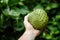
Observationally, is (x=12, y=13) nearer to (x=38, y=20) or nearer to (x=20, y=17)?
(x=20, y=17)

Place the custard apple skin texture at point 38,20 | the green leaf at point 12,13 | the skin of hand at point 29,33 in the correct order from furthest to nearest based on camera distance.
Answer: the green leaf at point 12,13, the custard apple skin texture at point 38,20, the skin of hand at point 29,33

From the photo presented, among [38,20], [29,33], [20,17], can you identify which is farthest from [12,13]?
[29,33]

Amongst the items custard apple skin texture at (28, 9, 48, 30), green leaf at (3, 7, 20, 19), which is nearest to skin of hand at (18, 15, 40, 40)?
custard apple skin texture at (28, 9, 48, 30)

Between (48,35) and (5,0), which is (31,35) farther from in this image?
(48,35)

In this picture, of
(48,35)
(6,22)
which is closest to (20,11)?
(6,22)

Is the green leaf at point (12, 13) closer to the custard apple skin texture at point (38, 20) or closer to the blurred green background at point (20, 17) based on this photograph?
the blurred green background at point (20, 17)

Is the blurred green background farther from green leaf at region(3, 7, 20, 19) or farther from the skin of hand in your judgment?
the skin of hand

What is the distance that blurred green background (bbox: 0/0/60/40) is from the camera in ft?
9.39

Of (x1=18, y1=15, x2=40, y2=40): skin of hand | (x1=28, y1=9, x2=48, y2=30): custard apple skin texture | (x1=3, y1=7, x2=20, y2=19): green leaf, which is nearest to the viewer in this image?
(x1=18, y1=15, x2=40, y2=40): skin of hand

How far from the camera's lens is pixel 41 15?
2387mm

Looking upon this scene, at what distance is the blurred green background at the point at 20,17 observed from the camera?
2.86 metres

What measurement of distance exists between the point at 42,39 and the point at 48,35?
0.11 metres

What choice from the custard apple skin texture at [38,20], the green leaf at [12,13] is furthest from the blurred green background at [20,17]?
the custard apple skin texture at [38,20]

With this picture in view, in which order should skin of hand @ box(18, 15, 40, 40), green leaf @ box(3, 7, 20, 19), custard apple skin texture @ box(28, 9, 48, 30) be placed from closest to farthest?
skin of hand @ box(18, 15, 40, 40) → custard apple skin texture @ box(28, 9, 48, 30) → green leaf @ box(3, 7, 20, 19)
